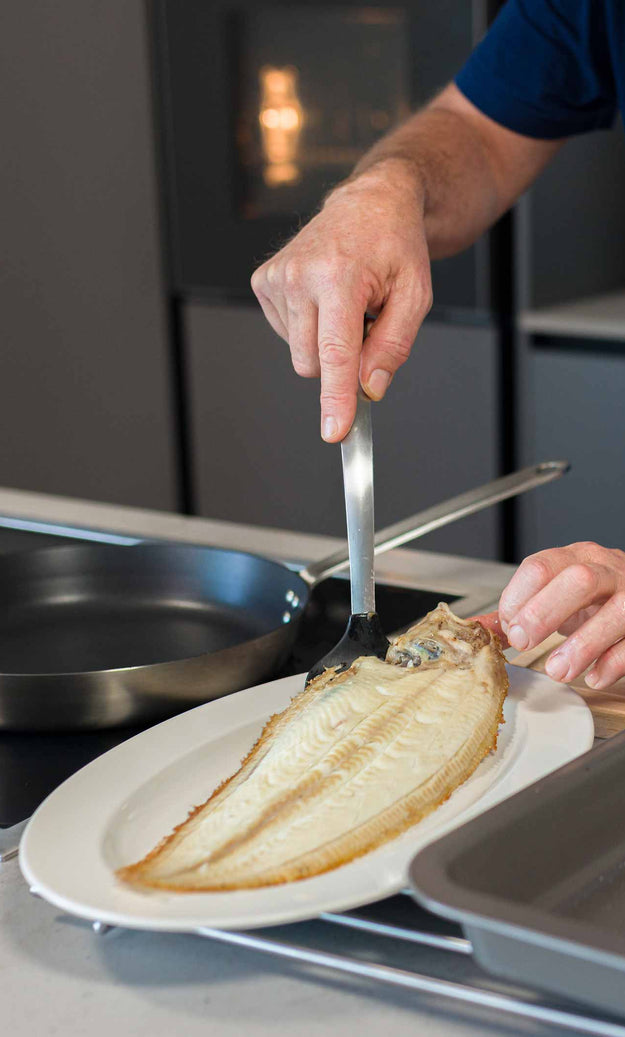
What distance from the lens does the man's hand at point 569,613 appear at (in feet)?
2.73

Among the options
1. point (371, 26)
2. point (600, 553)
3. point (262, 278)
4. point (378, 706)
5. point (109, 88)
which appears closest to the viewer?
point (378, 706)

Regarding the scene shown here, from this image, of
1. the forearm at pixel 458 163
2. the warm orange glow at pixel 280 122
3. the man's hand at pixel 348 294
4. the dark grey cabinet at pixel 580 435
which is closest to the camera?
the man's hand at pixel 348 294

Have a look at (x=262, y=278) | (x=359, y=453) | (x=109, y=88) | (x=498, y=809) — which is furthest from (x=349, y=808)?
(x=109, y=88)

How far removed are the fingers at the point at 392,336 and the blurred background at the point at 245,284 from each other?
5.26 feet

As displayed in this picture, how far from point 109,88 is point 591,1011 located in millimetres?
2775

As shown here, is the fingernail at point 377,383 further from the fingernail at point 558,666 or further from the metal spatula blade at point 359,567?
the fingernail at point 558,666

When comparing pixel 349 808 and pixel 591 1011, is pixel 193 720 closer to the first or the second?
pixel 349 808

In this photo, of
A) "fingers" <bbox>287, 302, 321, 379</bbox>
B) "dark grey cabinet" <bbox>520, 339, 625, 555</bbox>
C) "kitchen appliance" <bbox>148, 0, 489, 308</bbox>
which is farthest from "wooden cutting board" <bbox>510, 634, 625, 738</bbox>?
"kitchen appliance" <bbox>148, 0, 489, 308</bbox>

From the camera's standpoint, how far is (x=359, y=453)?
35.6 inches

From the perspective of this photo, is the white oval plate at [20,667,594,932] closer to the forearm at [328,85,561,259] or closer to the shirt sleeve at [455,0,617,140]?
the forearm at [328,85,561,259]

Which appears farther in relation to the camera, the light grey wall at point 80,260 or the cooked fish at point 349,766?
the light grey wall at point 80,260

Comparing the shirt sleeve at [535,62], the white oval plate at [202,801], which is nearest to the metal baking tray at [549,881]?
the white oval plate at [202,801]

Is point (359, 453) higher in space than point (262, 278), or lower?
lower

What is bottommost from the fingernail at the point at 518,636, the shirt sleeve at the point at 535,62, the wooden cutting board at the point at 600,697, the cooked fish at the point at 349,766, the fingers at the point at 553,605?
Result: the wooden cutting board at the point at 600,697
